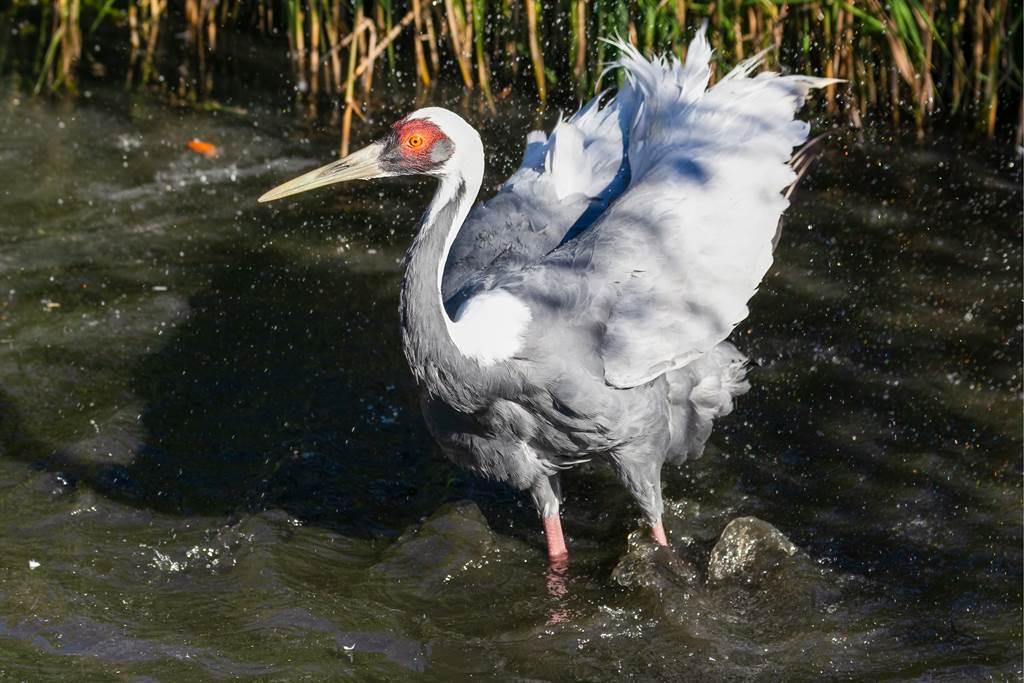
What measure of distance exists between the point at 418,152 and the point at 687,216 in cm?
87

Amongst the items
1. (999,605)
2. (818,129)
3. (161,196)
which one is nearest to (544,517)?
(999,605)

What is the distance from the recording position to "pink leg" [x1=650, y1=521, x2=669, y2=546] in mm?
3775

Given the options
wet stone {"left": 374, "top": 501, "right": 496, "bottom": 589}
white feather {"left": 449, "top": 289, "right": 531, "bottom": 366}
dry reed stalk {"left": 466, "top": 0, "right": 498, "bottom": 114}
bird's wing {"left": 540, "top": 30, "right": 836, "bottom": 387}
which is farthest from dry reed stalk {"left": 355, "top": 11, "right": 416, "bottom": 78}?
white feather {"left": 449, "top": 289, "right": 531, "bottom": 366}

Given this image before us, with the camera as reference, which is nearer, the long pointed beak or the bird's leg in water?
the long pointed beak

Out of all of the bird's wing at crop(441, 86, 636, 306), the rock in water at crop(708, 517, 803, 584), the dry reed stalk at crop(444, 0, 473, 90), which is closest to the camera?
the rock in water at crop(708, 517, 803, 584)

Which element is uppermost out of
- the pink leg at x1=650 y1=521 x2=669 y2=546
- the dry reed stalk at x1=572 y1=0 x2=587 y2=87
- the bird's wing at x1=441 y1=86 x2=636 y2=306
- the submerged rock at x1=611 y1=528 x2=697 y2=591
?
the dry reed stalk at x1=572 y1=0 x2=587 y2=87

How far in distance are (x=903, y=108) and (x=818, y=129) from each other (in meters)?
0.48

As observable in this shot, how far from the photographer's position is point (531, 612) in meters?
3.54

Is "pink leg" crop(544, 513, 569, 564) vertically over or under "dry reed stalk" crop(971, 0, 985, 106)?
under

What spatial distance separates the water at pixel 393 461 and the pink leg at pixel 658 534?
9 centimetres

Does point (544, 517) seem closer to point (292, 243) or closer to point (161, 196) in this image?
point (292, 243)

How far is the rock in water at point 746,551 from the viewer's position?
146 inches

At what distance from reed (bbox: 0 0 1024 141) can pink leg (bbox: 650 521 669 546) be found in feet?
7.47

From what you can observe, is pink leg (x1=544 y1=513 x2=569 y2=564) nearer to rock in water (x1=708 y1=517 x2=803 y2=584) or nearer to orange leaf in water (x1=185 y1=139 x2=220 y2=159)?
rock in water (x1=708 y1=517 x2=803 y2=584)
